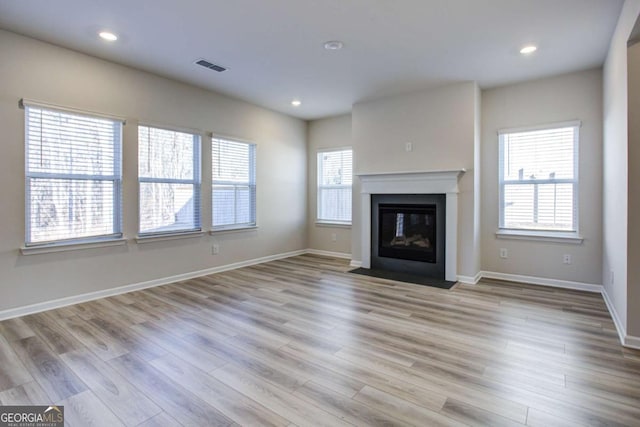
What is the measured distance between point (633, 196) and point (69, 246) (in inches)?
204

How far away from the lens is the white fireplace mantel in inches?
176

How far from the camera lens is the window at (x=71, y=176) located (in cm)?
327

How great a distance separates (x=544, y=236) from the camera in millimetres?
4273

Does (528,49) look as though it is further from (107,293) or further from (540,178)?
(107,293)

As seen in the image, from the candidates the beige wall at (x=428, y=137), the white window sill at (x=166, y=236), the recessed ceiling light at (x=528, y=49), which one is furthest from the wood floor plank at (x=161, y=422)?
the recessed ceiling light at (x=528, y=49)

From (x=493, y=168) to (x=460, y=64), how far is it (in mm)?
1589

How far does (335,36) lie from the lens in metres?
3.16

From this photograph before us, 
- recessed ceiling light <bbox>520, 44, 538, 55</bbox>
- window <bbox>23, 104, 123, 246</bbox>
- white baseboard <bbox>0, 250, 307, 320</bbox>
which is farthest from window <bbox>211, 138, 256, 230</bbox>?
recessed ceiling light <bbox>520, 44, 538, 55</bbox>

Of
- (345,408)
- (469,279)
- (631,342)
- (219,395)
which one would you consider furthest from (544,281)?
(219,395)

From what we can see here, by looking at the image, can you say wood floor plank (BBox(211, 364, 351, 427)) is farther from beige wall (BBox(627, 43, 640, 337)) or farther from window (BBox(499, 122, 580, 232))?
window (BBox(499, 122, 580, 232))

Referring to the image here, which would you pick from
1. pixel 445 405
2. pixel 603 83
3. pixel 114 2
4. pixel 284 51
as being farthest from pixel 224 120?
pixel 603 83

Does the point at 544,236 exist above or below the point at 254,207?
below

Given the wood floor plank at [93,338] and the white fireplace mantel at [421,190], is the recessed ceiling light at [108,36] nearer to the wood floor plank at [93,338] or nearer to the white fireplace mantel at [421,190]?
the wood floor plank at [93,338]

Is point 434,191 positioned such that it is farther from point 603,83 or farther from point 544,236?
point 603,83
